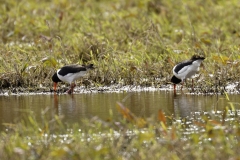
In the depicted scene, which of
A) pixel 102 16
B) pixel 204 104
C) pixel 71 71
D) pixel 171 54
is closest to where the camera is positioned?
pixel 204 104

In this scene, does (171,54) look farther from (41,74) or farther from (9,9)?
(9,9)

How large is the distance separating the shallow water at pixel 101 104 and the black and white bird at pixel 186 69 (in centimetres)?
34

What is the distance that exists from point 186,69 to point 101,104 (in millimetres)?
2158

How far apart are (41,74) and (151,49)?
214cm

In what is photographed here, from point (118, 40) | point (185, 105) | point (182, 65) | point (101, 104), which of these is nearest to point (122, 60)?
point (182, 65)

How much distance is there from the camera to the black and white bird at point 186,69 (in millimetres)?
11672

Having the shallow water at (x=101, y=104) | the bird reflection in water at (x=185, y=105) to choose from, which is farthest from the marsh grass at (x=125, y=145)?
the bird reflection in water at (x=185, y=105)

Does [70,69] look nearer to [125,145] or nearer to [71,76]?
[71,76]

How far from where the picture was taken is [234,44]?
14000 millimetres

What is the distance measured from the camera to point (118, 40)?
14984mm

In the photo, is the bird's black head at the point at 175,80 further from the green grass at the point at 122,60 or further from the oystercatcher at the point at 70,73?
the oystercatcher at the point at 70,73

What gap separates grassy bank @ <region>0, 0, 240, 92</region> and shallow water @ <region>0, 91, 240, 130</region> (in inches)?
29.0

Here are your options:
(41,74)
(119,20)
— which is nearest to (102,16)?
(119,20)

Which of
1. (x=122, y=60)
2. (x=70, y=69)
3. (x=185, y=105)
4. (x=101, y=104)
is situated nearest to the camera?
(x=185, y=105)
